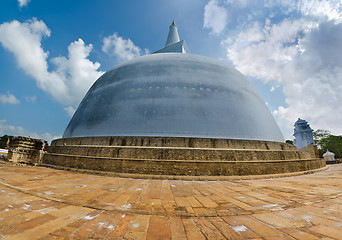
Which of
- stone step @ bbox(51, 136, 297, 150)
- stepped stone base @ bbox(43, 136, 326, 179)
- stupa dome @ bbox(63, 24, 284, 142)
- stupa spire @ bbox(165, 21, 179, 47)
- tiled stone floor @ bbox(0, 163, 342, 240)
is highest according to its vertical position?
stupa spire @ bbox(165, 21, 179, 47)

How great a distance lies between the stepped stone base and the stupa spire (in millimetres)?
19704

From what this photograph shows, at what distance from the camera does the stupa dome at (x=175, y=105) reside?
→ 845cm

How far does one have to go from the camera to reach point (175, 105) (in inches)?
348

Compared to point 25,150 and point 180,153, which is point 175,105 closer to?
point 180,153

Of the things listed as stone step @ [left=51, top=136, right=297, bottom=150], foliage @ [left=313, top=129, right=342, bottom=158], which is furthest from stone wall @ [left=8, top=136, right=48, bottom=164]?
foliage @ [left=313, top=129, right=342, bottom=158]

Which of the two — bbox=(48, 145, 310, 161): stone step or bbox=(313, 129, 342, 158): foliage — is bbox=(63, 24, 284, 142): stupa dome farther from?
bbox=(313, 129, 342, 158): foliage

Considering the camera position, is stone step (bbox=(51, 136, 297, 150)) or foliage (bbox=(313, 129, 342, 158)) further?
foliage (bbox=(313, 129, 342, 158))

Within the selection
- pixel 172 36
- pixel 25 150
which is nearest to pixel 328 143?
pixel 172 36

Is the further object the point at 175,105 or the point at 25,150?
the point at 25,150

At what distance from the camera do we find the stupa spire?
22719 millimetres

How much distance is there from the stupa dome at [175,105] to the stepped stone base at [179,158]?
821 mm

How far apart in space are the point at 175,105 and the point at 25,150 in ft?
36.6

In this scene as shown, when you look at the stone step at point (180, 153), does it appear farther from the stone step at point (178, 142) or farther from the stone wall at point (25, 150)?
the stone wall at point (25, 150)

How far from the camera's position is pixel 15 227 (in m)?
1.84
